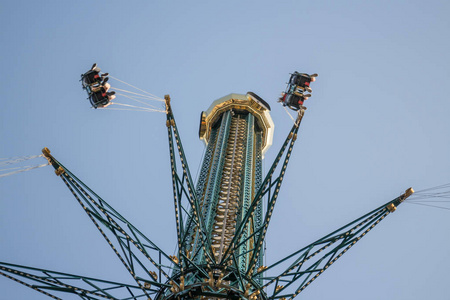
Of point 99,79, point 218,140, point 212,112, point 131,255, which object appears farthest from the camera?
point 212,112

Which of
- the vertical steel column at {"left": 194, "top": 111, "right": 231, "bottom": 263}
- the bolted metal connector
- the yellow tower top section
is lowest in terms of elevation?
the bolted metal connector

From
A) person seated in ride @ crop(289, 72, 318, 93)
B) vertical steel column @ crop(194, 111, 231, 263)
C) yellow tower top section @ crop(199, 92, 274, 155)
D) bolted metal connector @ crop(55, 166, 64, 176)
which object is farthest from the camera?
yellow tower top section @ crop(199, 92, 274, 155)

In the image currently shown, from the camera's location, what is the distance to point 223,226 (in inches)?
1003

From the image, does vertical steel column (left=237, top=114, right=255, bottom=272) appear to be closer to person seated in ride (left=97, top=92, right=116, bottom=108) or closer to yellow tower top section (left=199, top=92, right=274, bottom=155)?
yellow tower top section (left=199, top=92, right=274, bottom=155)

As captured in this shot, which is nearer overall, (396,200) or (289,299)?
(289,299)

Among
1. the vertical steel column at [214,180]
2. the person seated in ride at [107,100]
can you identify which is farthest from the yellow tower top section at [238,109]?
the person seated in ride at [107,100]

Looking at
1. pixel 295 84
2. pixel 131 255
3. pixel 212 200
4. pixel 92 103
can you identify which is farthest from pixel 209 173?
pixel 131 255

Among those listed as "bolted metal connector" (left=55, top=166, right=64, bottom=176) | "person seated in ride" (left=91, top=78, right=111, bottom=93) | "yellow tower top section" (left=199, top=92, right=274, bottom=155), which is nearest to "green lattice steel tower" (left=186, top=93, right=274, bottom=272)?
"yellow tower top section" (left=199, top=92, right=274, bottom=155)

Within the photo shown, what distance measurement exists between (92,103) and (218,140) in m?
11.3

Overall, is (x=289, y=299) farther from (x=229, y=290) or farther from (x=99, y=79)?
(x=99, y=79)

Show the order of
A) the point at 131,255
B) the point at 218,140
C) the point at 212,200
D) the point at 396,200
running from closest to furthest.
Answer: the point at 131,255
the point at 396,200
the point at 212,200
the point at 218,140

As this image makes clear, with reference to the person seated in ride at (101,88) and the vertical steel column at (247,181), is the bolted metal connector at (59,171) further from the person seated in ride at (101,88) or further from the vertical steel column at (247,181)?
the vertical steel column at (247,181)

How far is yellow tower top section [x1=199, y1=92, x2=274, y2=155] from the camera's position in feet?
131

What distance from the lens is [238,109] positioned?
3994cm
